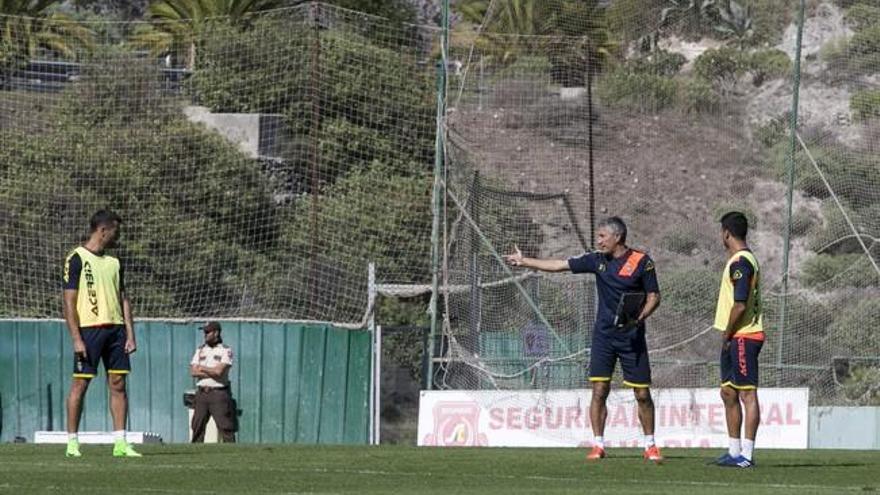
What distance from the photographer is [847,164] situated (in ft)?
95.4

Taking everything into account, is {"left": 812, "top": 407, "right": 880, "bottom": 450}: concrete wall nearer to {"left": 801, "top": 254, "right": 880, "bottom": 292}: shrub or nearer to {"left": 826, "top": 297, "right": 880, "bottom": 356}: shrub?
{"left": 826, "top": 297, "right": 880, "bottom": 356}: shrub

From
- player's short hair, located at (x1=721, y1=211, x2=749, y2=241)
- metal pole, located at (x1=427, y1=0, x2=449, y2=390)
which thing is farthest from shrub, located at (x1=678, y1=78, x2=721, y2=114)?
player's short hair, located at (x1=721, y1=211, x2=749, y2=241)

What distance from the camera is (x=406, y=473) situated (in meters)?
13.6

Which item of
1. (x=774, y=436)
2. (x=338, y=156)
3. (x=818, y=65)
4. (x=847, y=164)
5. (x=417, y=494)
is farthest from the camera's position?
(x=338, y=156)

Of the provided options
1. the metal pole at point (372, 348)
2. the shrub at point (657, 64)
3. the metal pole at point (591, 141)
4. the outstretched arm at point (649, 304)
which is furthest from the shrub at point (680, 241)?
the outstretched arm at point (649, 304)

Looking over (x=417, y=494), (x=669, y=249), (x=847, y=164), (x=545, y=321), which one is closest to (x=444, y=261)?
(x=545, y=321)

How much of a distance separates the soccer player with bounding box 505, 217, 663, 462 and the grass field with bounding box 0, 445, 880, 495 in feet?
1.37

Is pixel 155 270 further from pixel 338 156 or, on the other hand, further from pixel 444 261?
pixel 444 261

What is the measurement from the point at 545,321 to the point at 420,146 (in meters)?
9.73

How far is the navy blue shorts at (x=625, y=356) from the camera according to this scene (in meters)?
15.4

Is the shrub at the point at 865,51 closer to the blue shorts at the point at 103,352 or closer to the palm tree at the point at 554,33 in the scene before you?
the palm tree at the point at 554,33

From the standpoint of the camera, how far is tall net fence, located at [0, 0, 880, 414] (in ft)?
89.3

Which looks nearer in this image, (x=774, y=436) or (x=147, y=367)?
(x=774, y=436)

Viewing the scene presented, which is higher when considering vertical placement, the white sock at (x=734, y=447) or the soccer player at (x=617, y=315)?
the soccer player at (x=617, y=315)
